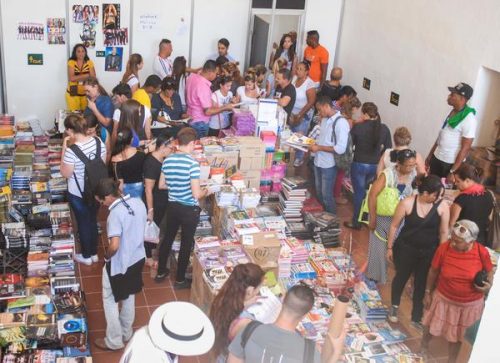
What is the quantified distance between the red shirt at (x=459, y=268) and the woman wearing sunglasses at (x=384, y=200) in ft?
3.18

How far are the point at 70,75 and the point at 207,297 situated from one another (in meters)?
5.90

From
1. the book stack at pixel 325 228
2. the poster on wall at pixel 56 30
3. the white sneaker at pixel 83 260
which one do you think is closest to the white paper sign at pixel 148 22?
the poster on wall at pixel 56 30

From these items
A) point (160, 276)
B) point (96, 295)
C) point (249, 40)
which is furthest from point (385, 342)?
point (249, 40)

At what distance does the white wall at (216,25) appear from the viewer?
11.5 meters

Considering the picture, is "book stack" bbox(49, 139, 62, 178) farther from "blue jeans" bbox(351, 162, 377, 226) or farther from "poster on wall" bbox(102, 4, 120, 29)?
"blue jeans" bbox(351, 162, 377, 226)

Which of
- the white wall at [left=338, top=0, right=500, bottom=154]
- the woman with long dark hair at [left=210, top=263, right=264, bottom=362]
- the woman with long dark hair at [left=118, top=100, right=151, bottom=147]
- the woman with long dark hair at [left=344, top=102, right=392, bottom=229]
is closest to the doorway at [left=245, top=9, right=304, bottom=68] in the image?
the white wall at [left=338, top=0, right=500, bottom=154]

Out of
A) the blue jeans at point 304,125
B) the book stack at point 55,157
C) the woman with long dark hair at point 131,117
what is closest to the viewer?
the woman with long dark hair at point 131,117

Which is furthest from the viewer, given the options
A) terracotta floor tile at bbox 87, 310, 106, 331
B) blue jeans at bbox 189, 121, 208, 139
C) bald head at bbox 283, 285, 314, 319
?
blue jeans at bbox 189, 121, 208, 139

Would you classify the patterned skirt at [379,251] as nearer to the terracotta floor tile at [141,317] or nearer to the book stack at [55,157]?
the terracotta floor tile at [141,317]

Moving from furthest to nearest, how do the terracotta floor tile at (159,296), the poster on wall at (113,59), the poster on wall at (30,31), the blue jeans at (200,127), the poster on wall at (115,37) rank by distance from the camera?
the poster on wall at (113,59)
the poster on wall at (115,37)
the poster on wall at (30,31)
the blue jeans at (200,127)
the terracotta floor tile at (159,296)

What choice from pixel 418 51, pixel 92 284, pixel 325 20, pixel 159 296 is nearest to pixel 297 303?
pixel 159 296

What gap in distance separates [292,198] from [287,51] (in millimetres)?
4261

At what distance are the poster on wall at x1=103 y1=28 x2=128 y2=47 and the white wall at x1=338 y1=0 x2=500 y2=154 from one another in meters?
4.40

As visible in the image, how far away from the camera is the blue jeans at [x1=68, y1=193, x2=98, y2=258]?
6824 millimetres
